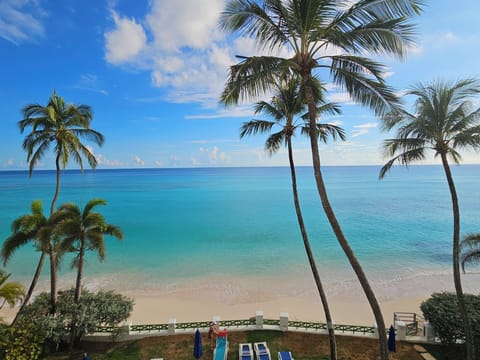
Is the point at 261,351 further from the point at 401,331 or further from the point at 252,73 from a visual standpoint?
the point at 252,73

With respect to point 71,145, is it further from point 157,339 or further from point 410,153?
point 410,153

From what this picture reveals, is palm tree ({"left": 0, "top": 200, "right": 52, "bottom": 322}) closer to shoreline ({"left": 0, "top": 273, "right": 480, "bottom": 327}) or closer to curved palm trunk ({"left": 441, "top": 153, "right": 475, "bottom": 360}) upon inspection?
shoreline ({"left": 0, "top": 273, "right": 480, "bottom": 327})

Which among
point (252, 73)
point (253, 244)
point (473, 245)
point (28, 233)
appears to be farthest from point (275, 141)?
point (253, 244)

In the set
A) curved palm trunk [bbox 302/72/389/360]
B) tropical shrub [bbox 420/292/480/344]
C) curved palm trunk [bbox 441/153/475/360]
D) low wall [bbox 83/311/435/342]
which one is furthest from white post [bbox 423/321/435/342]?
curved palm trunk [bbox 302/72/389/360]

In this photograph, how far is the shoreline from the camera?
12547 millimetres

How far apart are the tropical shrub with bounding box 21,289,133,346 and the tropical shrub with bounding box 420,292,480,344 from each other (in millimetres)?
10450

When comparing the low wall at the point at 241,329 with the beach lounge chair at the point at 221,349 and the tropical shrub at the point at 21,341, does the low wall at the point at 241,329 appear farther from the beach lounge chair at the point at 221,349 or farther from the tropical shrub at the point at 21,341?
the tropical shrub at the point at 21,341

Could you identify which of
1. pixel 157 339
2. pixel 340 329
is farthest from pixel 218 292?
pixel 340 329

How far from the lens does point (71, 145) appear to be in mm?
10086

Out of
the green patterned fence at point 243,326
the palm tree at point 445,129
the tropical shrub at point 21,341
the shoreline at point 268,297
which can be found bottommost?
the shoreline at point 268,297

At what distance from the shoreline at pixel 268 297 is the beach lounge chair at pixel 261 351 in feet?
12.9

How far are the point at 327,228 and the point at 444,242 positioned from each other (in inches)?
433

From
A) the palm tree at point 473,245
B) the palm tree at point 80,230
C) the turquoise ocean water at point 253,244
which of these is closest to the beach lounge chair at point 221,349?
the palm tree at point 80,230

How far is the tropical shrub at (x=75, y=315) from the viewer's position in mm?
8019
